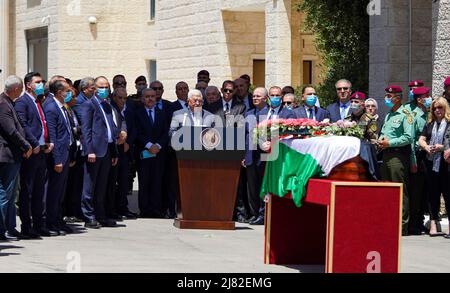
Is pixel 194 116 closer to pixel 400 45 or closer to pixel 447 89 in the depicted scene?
pixel 447 89

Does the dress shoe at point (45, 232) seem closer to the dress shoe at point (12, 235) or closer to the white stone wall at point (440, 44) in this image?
the dress shoe at point (12, 235)

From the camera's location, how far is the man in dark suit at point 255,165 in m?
17.1

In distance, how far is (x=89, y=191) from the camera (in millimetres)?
16094

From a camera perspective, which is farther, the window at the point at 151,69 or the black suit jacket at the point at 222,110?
the window at the point at 151,69

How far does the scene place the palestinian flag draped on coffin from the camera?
11008 mm

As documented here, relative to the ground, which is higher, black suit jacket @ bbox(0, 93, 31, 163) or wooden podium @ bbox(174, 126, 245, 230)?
black suit jacket @ bbox(0, 93, 31, 163)

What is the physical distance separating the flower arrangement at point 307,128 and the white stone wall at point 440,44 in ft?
20.3

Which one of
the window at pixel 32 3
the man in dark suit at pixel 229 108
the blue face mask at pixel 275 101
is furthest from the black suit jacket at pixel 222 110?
the window at pixel 32 3

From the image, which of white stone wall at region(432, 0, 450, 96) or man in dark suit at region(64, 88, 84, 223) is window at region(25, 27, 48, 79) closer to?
man in dark suit at region(64, 88, 84, 223)

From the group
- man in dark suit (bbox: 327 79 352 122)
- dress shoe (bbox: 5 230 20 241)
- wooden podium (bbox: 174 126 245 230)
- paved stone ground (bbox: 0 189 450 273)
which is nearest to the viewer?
paved stone ground (bbox: 0 189 450 273)

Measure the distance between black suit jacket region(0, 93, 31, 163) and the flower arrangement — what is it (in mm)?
3082

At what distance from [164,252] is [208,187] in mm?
2730

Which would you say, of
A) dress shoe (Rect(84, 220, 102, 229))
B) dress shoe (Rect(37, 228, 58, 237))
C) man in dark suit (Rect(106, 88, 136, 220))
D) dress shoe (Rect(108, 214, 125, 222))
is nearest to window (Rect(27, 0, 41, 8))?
man in dark suit (Rect(106, 88, 136, 220))
